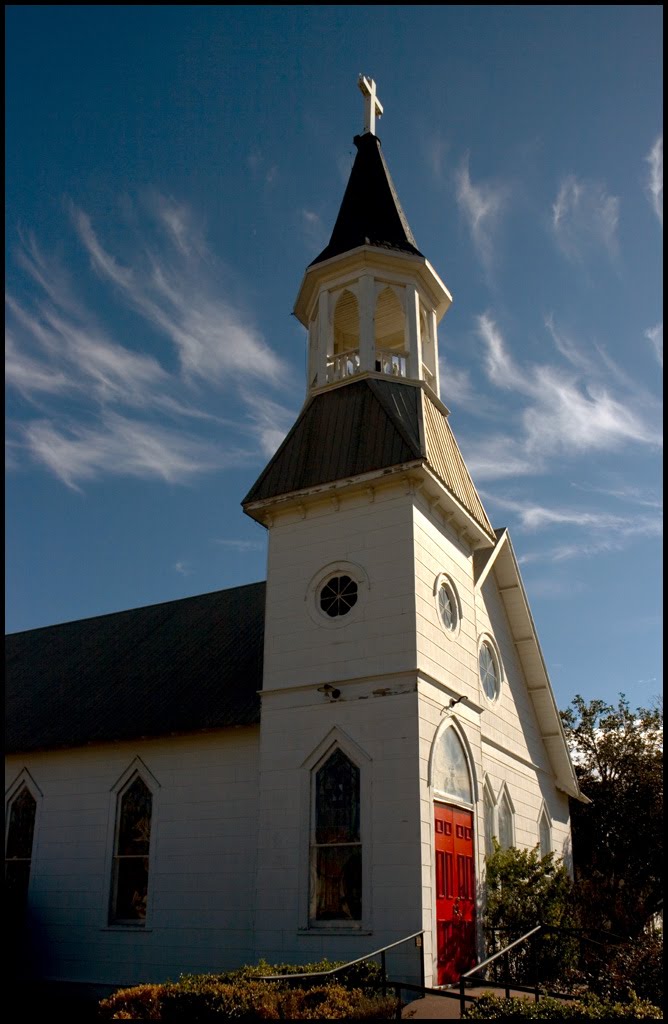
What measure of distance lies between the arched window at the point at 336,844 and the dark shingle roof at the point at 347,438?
5267mm

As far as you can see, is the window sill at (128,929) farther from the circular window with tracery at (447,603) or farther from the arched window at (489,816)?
the circular window with tracery at (447,603)

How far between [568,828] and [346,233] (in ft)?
54.6

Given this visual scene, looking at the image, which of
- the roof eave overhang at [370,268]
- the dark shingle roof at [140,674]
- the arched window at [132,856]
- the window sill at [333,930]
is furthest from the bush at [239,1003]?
the roof eave overhang at [370,268]

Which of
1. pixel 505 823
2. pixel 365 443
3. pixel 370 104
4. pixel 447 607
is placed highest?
pixel 370 104

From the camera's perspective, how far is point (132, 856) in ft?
58.5

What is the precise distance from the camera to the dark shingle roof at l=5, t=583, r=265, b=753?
60.1 ft

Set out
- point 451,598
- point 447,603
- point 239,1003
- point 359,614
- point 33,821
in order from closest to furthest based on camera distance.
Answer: point 239,1003
point 359,614
point 447,603
point 451,598
point 33,821

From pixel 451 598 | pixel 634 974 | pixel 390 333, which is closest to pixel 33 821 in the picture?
pixel 451 598

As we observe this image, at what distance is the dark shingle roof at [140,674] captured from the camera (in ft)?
60.1

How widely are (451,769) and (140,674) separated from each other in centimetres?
860

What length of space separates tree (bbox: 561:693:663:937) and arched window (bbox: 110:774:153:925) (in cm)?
1198

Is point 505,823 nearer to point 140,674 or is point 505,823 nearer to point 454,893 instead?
point 454,893

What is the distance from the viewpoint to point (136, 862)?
58.2 feet

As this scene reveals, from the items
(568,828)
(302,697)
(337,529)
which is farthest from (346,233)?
(568,828)
